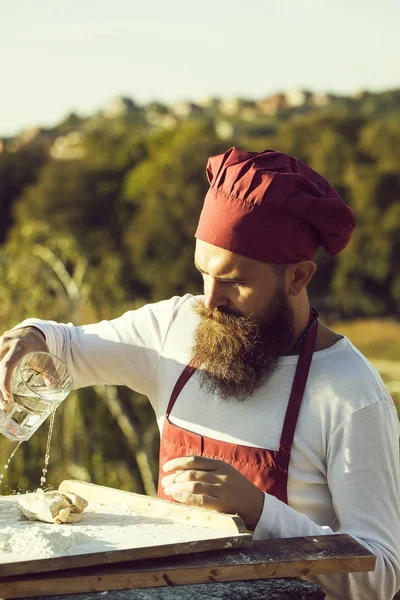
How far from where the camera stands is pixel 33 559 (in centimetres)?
217

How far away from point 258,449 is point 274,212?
26.9 inches

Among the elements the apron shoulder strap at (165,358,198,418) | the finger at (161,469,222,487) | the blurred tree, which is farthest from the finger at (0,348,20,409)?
the blurred tree

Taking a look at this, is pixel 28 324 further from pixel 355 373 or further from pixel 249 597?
pixel 249 597

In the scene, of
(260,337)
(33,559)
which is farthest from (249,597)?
(260,337)

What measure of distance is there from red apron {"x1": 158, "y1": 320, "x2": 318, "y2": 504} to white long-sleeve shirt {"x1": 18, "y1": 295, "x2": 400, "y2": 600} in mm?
23

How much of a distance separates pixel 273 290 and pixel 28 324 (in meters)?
0.83

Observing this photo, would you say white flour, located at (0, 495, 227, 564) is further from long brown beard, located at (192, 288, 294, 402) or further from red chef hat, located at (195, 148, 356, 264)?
red chef hat, located at (195, 148, 356, 264)

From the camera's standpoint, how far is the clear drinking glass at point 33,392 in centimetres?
294

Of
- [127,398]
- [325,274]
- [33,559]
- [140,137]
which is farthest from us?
[140,137]

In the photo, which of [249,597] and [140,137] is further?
[140,137]

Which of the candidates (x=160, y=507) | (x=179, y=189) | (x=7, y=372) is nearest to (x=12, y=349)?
(x=7, y=372)

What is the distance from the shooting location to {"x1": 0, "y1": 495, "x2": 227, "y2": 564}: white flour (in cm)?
227

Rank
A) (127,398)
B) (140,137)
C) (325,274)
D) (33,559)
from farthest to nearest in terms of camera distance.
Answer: (140,137) < (325,274) < (127,398) < (33,559)

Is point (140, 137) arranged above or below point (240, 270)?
above
